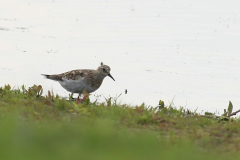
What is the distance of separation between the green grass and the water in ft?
16.7

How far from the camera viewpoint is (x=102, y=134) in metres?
7.22

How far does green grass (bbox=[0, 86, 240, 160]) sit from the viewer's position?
6383 millimetres

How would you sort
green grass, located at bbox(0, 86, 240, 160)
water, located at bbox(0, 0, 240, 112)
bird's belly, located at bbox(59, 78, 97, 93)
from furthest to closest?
water, located at bbox(0, 0, 240, 112), bird's belly, located at bbox(59, 78, 97, 93), green grass, located at bbox(0, 86, 240, 160)

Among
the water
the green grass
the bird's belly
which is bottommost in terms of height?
the green grass

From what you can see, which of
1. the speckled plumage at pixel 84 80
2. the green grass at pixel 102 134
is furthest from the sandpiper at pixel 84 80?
the green grass at pixel 102 134

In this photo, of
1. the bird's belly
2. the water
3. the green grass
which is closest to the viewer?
the green grass

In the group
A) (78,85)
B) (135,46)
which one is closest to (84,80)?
(78,85)

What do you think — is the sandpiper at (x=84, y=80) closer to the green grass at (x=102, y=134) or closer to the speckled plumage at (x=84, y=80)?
the speckled plumage at (x=84, y=80)

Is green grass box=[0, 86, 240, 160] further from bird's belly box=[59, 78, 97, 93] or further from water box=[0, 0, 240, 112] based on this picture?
water box=[0, 0, 240, 112]

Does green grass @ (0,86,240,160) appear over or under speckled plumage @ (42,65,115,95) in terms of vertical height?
under

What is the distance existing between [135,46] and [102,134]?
14.7m

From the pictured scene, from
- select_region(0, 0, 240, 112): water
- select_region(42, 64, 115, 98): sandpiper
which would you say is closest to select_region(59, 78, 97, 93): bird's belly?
select_region(42, 64, 115, 98): sandpiper

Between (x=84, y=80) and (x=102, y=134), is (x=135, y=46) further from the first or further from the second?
(x=102, y=134)

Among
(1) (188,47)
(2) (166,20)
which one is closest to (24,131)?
(1) (188,47)
